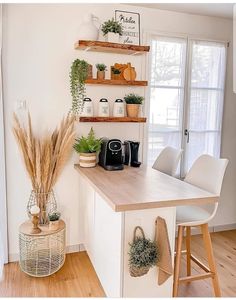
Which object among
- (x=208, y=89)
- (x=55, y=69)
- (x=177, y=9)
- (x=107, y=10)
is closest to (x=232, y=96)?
(x=208, y=89)

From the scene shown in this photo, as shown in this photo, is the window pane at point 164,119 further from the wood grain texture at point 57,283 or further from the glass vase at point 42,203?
the wood grain texture at point 57,283

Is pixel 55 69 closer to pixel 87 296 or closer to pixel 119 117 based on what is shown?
pixel 119 117

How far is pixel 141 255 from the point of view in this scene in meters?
1.62

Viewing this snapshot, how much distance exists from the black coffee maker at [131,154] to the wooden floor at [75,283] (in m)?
0.97

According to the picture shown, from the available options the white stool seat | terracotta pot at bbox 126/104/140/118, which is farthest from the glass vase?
the white stool seat

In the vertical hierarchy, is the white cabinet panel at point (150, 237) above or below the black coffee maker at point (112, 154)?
below

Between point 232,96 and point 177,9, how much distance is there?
112cm

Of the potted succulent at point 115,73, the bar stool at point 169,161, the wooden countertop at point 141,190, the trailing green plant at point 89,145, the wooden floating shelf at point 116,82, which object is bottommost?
the wooden countertop at point 141,190

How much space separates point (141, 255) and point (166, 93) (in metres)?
1.85

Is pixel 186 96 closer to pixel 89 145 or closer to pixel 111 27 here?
pixel 111 27

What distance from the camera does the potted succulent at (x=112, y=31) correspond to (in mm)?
2509

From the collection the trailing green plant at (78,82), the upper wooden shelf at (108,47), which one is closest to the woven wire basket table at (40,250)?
the trailing green plant at (78,82)

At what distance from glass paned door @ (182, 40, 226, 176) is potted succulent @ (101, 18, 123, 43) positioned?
0.88m

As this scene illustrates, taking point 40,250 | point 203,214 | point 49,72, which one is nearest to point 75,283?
point 40,250
